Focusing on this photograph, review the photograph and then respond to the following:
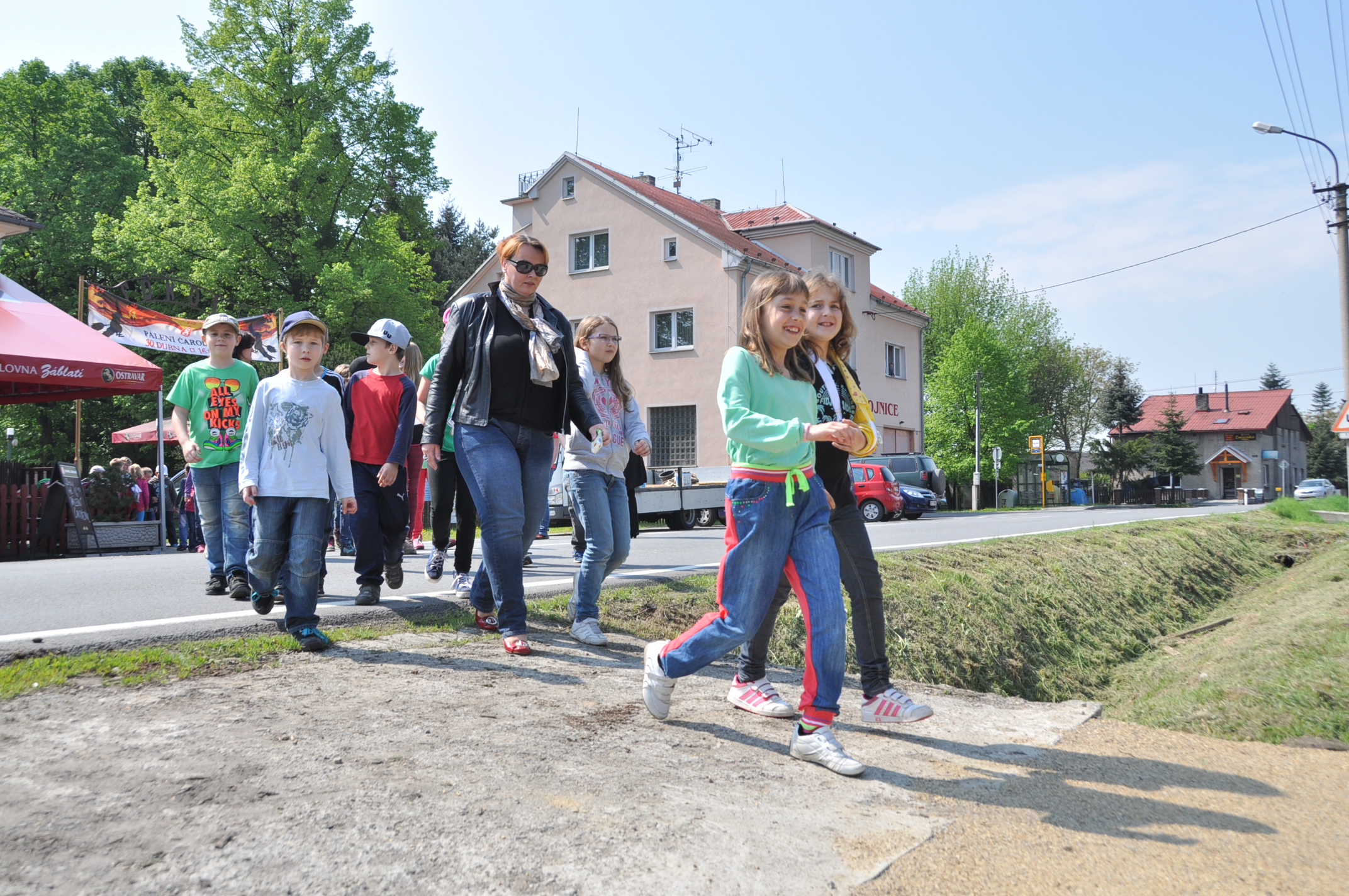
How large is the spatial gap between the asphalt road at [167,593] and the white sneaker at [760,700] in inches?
105

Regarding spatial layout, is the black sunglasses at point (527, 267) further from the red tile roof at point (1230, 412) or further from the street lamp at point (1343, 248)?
the red tile roof at point (1230, 412)

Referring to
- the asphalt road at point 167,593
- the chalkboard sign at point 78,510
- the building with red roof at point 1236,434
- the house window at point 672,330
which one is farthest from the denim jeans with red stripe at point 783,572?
the building with red roof at point 1236,434

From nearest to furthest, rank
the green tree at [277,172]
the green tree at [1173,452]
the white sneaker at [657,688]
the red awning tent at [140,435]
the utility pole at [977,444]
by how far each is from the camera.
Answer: the white sneaker at [657,688] < the red awning tent at [140,435] < the green tree at [277,172] < the utility pole at [977,444] < the green tree at [1173,452]

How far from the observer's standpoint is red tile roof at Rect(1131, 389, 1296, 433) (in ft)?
268

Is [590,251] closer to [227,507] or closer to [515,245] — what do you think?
[227,507]

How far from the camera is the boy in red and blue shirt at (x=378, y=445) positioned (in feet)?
21.3

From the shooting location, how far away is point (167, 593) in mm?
7324

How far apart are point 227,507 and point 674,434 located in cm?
2675

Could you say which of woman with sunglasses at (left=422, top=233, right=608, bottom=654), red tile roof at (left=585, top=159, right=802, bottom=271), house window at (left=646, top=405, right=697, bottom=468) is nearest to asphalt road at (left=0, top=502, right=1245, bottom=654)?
woman with sunglasses at (left=422, top=233, right=608, bottom=654)

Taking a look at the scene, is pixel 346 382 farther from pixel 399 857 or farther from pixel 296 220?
pixel 296 220

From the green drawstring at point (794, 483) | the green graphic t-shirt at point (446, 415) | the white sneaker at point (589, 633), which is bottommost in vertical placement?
the white sneaker at point (589, 633)

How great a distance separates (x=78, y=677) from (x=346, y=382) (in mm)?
2973

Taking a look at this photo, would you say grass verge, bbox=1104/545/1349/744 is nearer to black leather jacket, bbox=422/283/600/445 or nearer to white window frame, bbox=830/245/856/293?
black leather jacket, bbox=422/283/600/445

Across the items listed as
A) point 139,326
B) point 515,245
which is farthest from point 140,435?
point 515,245
